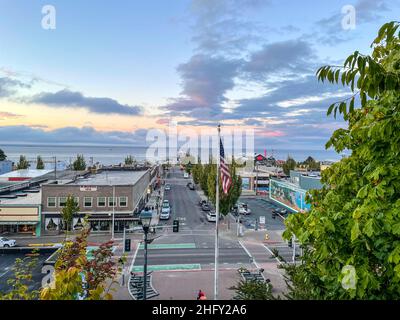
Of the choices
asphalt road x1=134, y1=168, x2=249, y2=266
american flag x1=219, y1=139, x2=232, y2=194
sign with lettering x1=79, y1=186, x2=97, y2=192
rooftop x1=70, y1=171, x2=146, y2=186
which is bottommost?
asphalt road x1=134, y1=168, x2=249, y2=266

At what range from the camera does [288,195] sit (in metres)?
51.6

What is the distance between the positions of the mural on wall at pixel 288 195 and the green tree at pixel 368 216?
3930cm

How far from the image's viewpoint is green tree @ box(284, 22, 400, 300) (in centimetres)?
354

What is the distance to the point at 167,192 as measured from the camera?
246ft

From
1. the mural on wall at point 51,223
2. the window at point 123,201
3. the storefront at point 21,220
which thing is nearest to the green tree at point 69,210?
the mural on wall at point 51,223

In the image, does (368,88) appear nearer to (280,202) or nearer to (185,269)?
(185,269)

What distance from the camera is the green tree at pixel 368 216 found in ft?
11.6

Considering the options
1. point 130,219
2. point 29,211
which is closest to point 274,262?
point 130,219

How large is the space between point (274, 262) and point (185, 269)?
8.54 meters

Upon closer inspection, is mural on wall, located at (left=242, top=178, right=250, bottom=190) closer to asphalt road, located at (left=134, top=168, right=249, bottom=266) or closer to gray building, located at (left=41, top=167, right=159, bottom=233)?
asphalt road, located at (left=134, top=168, right=249, bottom=266)

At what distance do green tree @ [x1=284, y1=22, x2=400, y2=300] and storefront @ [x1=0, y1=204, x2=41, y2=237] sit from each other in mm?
39570

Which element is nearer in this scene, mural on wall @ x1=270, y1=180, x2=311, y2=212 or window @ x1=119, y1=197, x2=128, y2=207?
window @ x1=119, y1=197, x2=128, y2=207

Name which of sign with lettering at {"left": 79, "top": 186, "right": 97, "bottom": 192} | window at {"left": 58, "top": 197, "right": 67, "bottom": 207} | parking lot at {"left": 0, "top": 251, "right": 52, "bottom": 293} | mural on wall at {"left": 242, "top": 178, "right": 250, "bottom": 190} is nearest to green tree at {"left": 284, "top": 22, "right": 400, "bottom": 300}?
parking lot at {"left": 0, "top": 251, "right": 52, "bottom": 293}

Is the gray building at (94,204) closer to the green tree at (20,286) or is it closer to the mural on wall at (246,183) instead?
the green tree at (20,286)
